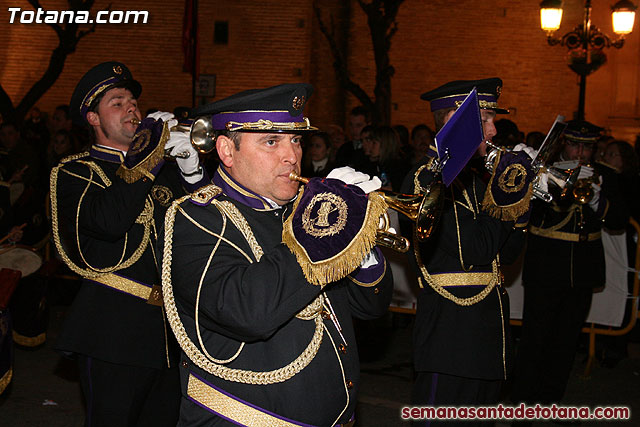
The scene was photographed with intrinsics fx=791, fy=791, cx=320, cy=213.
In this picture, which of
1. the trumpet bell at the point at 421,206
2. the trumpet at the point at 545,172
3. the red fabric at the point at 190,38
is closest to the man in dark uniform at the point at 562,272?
the trumpet at the point at 545,172

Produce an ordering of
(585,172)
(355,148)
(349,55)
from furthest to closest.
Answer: (349,55) → (355,148) → (585,172)

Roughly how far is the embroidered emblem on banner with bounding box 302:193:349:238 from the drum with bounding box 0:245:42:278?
144 inches

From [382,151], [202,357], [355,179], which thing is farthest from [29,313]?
[355,179]

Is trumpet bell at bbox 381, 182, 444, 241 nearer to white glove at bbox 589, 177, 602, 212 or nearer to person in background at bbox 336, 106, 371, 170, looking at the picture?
white glove at bbox 589, 177, 602, 212

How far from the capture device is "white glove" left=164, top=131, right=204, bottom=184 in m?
3.88

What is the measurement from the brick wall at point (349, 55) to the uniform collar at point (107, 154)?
A: 17103 mm

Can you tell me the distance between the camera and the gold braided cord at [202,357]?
2596mm

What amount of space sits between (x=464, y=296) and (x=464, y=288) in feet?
0.14

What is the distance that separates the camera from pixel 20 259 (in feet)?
18.1

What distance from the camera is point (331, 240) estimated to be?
2383 millimetres

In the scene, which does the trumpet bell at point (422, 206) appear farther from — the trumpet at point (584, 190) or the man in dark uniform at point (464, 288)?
the trumpet at point (584, 190)

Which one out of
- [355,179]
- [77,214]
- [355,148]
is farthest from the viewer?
[355,148]

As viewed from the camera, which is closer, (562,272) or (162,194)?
(162,194)

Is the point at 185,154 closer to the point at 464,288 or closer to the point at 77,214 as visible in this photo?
the point at 77,214
